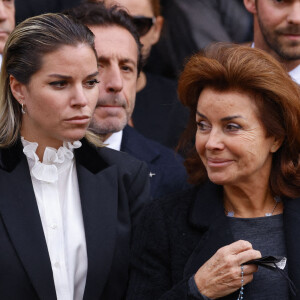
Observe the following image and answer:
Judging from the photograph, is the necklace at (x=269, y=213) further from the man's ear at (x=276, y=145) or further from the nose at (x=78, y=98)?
the nose at (x=78, y=98)

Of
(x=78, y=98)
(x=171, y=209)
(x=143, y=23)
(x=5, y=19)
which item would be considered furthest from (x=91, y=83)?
(x=143, y=23)

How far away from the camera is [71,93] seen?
3.19m

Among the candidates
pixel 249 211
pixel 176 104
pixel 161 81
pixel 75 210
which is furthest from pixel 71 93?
pixel 161 81

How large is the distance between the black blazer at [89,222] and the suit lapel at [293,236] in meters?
0.67

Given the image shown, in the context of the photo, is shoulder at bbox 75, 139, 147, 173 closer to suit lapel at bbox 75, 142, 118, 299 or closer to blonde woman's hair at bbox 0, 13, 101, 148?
suit lapel at bbox 75, 142, 118, 299

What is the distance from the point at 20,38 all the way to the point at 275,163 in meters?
1.26

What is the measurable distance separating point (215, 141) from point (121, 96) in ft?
3.25

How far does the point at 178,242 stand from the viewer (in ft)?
10.9

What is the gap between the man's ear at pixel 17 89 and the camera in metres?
3.24

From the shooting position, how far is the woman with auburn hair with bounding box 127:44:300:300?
3.24 m

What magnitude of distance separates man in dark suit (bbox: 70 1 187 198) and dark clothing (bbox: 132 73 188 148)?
1.38 ft

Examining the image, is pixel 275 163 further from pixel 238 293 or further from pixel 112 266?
pixel 112 266

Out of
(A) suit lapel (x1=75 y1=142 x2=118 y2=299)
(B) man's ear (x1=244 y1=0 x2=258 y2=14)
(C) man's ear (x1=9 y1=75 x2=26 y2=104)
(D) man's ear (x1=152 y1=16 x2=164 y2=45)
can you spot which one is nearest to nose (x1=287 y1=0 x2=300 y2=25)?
(B) man's ear (x1=244 y1=0 x2=258 y2=14)

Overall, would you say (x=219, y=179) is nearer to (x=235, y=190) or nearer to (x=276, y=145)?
(x=235, y=190)
